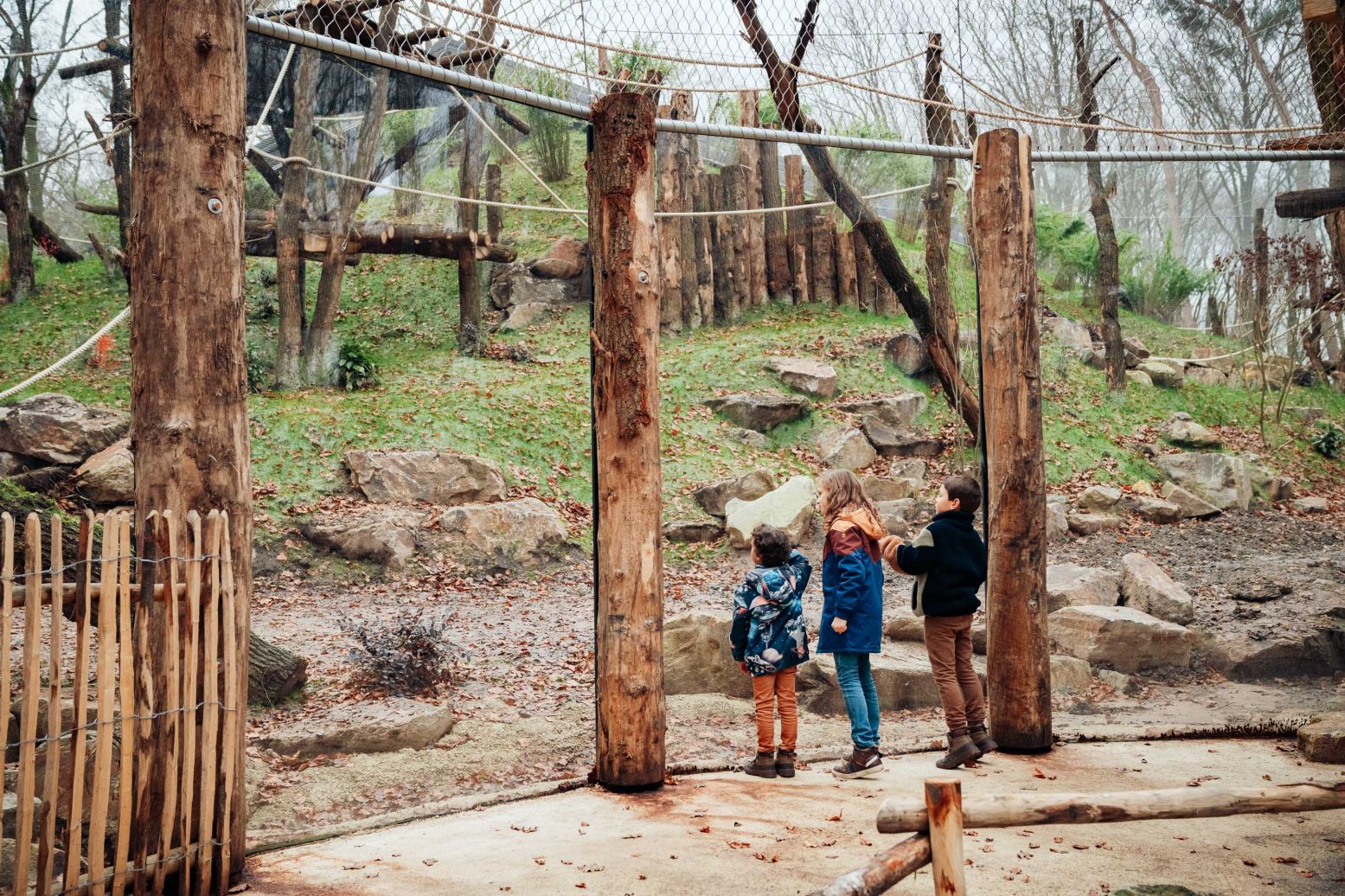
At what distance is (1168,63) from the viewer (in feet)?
67.2

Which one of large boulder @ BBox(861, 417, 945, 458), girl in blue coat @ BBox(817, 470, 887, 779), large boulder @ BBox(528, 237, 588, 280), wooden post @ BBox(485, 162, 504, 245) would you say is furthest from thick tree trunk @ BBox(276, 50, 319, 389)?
girl in blue coat @ BBox(817, 470, 887, 779)

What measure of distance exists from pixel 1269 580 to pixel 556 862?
757 cm

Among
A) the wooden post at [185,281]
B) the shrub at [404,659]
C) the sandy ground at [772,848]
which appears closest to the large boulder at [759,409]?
the shrub at [404,659]

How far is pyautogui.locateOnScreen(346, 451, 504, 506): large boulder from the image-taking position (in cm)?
1035

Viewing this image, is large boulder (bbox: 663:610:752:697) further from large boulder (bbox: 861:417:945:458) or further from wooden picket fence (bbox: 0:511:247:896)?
large boulder (bbox: 861:417:945:458)

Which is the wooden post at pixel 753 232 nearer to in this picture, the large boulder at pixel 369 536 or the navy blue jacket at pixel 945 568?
the large boulder at pixel 369 536

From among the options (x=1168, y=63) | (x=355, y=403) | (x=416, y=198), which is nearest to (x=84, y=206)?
(x=416, y=198)

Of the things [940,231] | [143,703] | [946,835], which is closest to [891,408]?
[940,231]

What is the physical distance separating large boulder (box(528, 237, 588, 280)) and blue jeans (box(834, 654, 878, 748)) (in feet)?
39.4

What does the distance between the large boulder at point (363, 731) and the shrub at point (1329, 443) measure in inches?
532

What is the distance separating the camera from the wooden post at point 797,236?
16391 millimetres

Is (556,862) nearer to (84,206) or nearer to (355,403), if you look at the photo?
(355,403)

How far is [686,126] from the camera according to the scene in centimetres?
532

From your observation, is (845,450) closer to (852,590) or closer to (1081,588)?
(1081,588)
